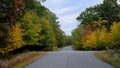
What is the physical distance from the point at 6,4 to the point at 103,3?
77200mm

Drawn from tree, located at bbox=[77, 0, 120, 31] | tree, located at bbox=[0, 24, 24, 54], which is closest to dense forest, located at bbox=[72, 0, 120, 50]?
tree, located at bbox=[77, 0, 120, 31]

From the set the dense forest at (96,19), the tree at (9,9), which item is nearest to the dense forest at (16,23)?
the tree at (9,9)

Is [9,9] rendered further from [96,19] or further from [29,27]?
[96,19]

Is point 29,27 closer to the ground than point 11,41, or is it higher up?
higher up

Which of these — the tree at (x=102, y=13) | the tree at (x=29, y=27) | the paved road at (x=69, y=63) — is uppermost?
the tree at (x=102, y=13)

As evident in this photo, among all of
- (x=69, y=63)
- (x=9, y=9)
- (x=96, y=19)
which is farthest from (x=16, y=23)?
(x=96, y=19)

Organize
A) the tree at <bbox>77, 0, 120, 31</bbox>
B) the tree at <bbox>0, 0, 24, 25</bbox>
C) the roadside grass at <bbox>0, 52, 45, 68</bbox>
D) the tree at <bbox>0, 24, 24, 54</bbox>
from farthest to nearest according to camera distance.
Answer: the tree at <bbox>77, 0, 120, 31</bbox>, the tree at <bbox>0, 24, 24, 54</bbox>, the tree at <bbox>0, 0, 24, 25</bbox>, the roadside grass at <bbox>0, 52, 45, 68</bbox>

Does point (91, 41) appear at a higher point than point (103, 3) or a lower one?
lower

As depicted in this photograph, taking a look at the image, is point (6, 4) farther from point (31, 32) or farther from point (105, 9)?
point (105, 9)

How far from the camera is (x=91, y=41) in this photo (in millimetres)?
71688

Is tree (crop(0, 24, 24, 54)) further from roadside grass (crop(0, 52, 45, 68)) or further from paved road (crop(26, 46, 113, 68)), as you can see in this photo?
paved road (crop(26, 46, 113, 68))

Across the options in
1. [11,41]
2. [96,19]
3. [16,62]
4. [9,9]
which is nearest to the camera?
[16,62]

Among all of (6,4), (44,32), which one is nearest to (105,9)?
(44,32)

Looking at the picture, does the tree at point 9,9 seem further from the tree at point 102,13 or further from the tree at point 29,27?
the tree at point 102,13
